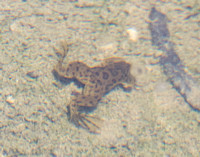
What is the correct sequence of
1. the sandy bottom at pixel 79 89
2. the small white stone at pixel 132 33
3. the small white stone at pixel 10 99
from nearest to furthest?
the sandy bottom at pixel 79 89, the small white stone at pixel 10 99, the small white stone at pixel 132 33

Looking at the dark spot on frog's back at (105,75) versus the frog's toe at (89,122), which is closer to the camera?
the frog's toe at (89,122)

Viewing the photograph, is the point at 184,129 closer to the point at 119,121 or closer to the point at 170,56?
the point at 119,121

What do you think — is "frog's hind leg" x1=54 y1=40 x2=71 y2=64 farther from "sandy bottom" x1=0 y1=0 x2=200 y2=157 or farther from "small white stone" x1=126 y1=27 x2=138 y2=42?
"small white stone" x1=126 y1=27 x2=138 y2=42

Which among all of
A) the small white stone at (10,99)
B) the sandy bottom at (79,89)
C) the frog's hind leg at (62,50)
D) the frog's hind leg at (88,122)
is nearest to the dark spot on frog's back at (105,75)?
the sandy bottom at (79,89)

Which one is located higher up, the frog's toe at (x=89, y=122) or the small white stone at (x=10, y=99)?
the small white stone at (x=10, y=99)

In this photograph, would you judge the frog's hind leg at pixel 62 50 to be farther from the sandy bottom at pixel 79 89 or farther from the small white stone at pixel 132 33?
the small white stone at pixel 132 33

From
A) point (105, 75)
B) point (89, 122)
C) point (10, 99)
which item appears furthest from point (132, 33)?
point (10, 99)
